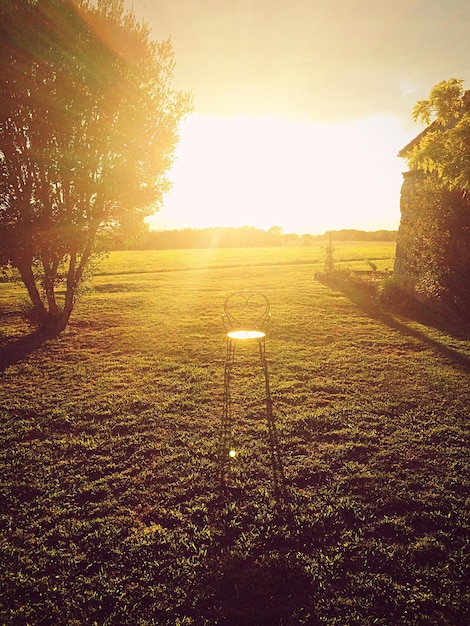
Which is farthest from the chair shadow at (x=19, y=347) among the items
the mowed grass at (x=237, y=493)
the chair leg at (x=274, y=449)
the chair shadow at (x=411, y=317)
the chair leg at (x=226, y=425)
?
the chair shadow at (x=411, y=317)

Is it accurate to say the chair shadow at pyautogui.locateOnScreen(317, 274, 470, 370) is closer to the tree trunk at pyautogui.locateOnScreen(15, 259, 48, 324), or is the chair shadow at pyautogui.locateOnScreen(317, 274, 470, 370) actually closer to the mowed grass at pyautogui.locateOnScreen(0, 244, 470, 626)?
the mowed grass at pyautogui.locateOnScreen(0, 244, 470, 626)

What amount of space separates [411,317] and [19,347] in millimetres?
12816

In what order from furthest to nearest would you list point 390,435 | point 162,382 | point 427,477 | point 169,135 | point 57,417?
point 169,135 < point 162,382 < point 57,417 < point 390,435 < point 427,477

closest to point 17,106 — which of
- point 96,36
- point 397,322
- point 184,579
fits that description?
point 96,36

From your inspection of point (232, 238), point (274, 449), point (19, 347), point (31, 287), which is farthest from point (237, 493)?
point (232, 238)

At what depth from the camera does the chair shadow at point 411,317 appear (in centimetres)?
885

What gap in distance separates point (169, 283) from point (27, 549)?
21.3m

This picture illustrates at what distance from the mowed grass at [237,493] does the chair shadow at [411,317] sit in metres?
0.25

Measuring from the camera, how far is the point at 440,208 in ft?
38.7

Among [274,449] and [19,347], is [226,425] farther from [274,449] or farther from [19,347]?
[19,347]

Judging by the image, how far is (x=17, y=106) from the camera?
844 centimetres

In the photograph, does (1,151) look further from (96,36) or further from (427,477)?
(427,477)

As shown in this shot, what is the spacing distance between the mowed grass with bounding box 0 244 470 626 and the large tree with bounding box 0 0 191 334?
3.27 metres

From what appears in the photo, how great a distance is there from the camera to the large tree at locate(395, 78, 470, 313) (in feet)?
25.1
